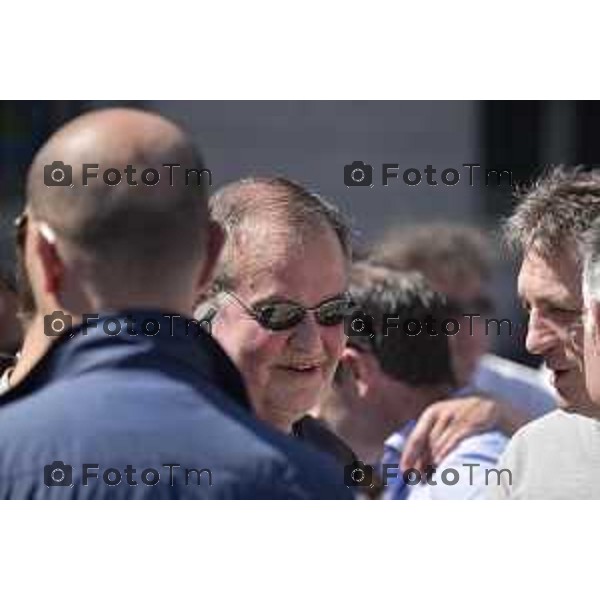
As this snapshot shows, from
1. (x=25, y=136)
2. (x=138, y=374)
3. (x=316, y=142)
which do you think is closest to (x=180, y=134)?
(x=138, y=374)

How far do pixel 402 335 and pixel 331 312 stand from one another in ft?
2.62

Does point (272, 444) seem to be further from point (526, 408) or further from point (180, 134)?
point (526, 408)

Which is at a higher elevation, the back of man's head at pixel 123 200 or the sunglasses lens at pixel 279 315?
the back of man's head at pixel 123 200

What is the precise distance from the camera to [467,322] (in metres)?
4.57

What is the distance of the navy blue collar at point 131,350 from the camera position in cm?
163

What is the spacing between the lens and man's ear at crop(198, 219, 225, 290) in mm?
1761

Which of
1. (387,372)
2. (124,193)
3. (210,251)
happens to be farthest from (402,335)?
(124,193)

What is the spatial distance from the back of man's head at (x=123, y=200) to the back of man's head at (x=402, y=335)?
189 cm

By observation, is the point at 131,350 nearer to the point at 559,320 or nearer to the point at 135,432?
the point at 135,432

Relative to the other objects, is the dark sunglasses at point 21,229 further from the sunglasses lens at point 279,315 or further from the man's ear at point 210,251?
the sunglasses lens at point 279,315

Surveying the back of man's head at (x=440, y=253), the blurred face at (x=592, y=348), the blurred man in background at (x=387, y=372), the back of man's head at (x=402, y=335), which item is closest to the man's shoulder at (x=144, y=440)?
the blurred face at (x=592, y=348)

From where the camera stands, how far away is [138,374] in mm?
1633
